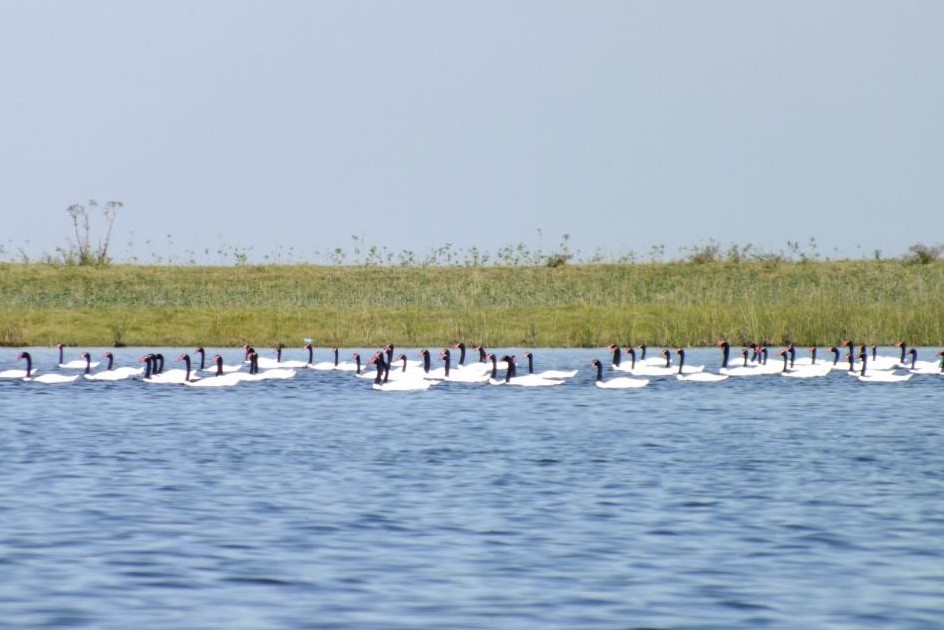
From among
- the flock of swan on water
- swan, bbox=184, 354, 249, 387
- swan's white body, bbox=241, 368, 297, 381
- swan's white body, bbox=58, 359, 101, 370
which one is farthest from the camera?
swan's white body, bbox=58, 359, 101, 370

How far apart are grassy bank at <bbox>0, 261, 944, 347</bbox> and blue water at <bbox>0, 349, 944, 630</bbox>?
2568cm

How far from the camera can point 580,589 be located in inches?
582

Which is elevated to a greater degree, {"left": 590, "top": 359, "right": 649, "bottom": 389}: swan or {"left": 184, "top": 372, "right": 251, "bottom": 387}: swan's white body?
{"left": 590, "top": 359, "right": 649, "bottom": 389}: swan

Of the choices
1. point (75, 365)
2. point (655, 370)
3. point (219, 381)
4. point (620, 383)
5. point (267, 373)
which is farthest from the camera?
point (75, 365)

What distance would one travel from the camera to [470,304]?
2896 inches

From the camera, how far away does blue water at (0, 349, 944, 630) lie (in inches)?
551

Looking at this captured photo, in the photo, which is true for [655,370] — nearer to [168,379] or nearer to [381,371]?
[381,371]

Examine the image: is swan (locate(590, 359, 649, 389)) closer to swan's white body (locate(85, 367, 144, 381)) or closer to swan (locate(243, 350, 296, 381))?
swan (locate(243, 350, 296, 381))

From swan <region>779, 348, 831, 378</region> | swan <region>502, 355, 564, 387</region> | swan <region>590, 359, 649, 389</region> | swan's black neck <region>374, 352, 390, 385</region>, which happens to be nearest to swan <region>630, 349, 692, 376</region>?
swan <region>779, 348, 831, 378</region>

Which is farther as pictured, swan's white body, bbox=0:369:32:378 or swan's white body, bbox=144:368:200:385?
swan's white body, bbox=0:369:32:378

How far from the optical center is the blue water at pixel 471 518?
14.0 meters

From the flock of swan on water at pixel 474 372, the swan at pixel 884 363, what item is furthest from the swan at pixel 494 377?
the swan at pixel 884 363

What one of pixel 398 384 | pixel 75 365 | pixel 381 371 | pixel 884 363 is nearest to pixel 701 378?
pixel 884 363

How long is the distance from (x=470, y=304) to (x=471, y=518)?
54.4 meters
